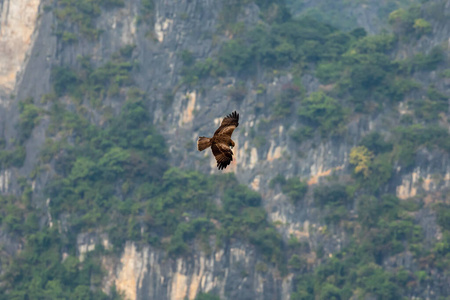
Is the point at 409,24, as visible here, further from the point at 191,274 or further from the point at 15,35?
the point at 15,35

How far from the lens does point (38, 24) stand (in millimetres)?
72000

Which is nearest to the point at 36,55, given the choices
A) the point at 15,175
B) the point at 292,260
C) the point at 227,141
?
the point at 15,175

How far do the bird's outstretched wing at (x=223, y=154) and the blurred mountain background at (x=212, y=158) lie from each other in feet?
118

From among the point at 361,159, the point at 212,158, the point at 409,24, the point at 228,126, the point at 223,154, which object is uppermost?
the point at 409,24

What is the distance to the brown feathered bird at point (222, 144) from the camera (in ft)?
85.1

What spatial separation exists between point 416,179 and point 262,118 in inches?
397

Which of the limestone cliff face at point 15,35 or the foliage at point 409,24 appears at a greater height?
the foliage at point 409,24

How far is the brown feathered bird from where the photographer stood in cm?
2594

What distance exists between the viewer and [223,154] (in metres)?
26.0

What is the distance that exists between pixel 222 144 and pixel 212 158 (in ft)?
140

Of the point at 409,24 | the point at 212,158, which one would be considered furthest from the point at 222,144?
the point at 409,24

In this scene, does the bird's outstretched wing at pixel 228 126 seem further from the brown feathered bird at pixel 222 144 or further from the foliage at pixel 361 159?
the foliage at pixel 361 159

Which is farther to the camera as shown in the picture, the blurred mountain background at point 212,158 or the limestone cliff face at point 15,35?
the limestone cliff face at point 15,35

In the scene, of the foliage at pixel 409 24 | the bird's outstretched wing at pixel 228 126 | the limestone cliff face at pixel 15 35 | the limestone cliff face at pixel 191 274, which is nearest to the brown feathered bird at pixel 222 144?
the bird's outstretched wing at pixel 228 126
